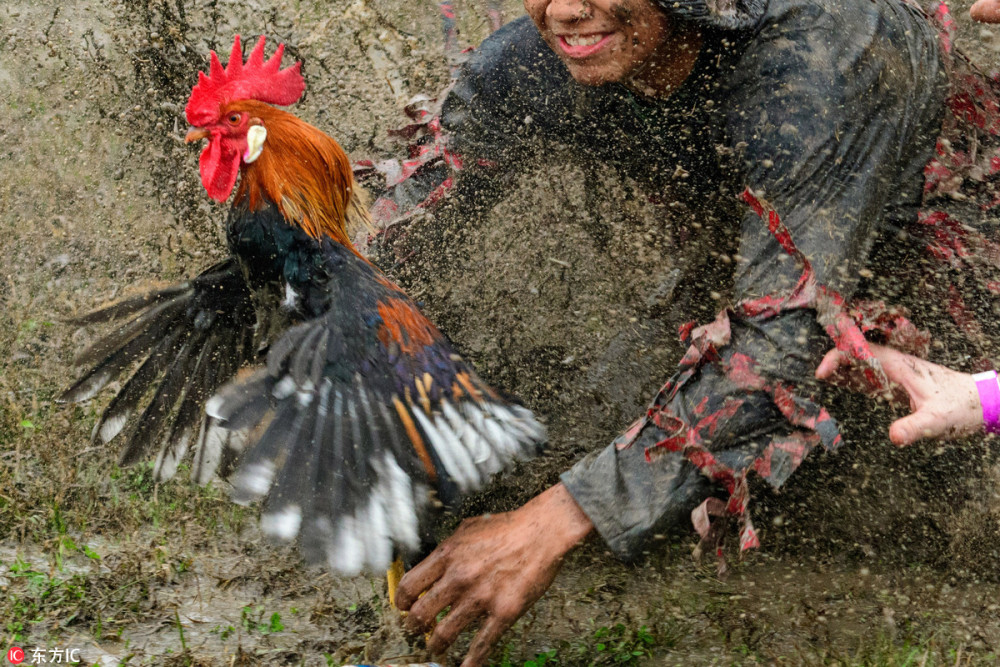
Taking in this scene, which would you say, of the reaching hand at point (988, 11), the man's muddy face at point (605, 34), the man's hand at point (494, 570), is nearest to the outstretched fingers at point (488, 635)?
the man's hand at point (494, 570)

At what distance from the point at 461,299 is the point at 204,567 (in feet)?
4.36

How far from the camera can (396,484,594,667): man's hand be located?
2059 mm

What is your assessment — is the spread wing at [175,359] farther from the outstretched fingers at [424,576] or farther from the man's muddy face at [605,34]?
the man's muddy face at [605,34]

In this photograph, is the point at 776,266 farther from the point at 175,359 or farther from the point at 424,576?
the point at 175,359

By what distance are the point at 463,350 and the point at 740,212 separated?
117 cm

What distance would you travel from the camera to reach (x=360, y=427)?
2.11 metres

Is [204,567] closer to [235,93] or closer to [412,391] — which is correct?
[412,391]

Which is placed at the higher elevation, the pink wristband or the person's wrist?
the person's wrist

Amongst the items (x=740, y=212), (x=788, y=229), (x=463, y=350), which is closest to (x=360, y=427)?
(x=788, y=229)

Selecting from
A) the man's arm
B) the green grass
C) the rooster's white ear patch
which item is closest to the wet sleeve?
the man's arm

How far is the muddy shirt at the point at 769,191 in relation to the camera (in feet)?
6.79

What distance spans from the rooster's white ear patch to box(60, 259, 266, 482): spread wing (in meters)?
0.46

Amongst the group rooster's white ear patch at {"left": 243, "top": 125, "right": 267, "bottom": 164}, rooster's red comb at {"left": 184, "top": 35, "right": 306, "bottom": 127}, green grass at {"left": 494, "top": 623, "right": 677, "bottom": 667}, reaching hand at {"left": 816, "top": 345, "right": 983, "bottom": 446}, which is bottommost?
green grass at {"left": 494, "top": 623, "right": 677, "bottom": 667}

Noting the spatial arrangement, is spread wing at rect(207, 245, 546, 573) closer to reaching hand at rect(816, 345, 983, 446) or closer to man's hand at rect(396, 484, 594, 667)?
man's hand at rect(396, 484, 594, 667)
